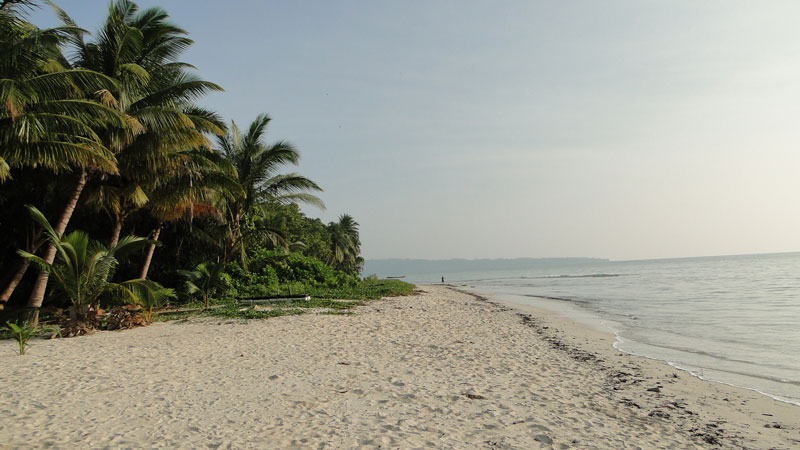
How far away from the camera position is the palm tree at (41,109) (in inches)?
315

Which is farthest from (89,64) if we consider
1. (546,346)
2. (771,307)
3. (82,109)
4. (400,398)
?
(771,307)

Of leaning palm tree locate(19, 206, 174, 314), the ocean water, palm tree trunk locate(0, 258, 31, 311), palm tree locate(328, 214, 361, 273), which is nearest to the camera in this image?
the ocean water

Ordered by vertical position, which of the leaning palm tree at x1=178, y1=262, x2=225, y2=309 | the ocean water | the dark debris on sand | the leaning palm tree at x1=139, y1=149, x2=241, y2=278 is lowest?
the ocean water

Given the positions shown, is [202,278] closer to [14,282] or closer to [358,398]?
[14,282]

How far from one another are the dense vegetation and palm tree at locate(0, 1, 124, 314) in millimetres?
28

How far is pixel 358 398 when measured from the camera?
16.7 ft

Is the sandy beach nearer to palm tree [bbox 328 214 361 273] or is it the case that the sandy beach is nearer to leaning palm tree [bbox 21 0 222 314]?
leaning palm tree [bbox 21 0 222 314]

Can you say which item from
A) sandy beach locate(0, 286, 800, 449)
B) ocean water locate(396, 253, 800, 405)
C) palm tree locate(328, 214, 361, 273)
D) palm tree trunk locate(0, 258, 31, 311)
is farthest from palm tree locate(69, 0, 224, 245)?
palm tree locate(328, 214, 361, 273)

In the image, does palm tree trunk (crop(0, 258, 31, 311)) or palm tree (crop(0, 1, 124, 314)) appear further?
palm tree trunk (crop(0, 258, 31, 311))

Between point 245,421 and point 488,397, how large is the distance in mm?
2668

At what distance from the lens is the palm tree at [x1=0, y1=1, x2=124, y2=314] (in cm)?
801

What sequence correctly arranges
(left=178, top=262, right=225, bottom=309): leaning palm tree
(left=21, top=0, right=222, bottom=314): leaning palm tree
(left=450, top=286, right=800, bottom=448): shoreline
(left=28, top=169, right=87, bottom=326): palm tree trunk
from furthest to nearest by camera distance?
(left=178, top=262, right=225, bottom=309): leaning palm tree, (left=21, top=0, right=222, bottom=314): leaning palm tree, (left=28, top=169, right=87, bottom=326): palm tree trunk, (left=450, top=286, right=800, bottom=448): shoreline

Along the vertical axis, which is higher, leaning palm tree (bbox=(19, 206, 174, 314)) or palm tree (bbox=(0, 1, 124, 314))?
palm tree (bbox=(0, 1, 124, 314))

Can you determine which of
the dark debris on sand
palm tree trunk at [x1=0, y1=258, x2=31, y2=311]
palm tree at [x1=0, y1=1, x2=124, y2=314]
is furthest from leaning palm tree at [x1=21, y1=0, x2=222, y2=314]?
the dark debris on sand
